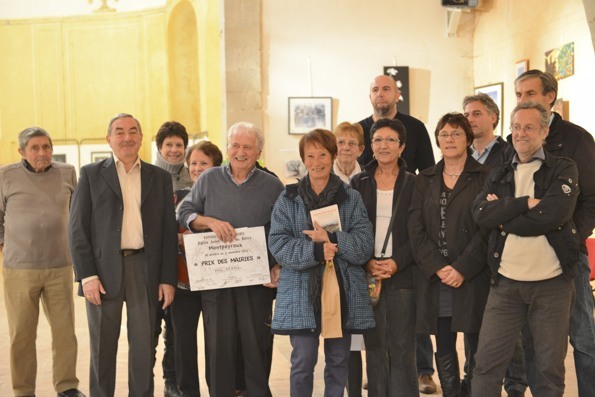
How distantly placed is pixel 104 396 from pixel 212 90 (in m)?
7.16

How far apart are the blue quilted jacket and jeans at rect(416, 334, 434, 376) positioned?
3.87 ft

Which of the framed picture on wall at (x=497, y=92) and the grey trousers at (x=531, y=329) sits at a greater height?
the framed picture on wall at (x=497, y=92)

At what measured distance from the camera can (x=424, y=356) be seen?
4.86m

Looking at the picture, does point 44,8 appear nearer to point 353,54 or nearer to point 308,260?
point 353,54

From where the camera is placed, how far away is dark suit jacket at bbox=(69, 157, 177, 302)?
3.91 meters

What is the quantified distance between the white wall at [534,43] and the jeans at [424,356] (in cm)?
291

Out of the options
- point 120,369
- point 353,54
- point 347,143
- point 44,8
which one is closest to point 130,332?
point 120,369

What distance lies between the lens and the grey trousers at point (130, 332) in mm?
3980

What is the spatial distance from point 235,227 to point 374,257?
754mm

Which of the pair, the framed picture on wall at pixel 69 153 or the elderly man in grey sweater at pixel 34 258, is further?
the framed picture on wall at pixel 69 153

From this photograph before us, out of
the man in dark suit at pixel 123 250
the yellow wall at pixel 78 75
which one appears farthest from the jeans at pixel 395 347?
the yellow wall at pixel 78 75

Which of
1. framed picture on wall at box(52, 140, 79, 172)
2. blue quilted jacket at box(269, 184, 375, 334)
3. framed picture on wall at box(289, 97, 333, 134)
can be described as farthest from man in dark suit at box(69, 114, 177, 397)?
framed picture on wall at box(52, 140, 79, 172)

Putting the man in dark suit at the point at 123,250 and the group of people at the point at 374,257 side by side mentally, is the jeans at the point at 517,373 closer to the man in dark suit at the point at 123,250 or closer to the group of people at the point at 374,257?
the group of people at the point at 374,257

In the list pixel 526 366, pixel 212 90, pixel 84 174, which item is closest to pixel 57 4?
pixel 212 90
